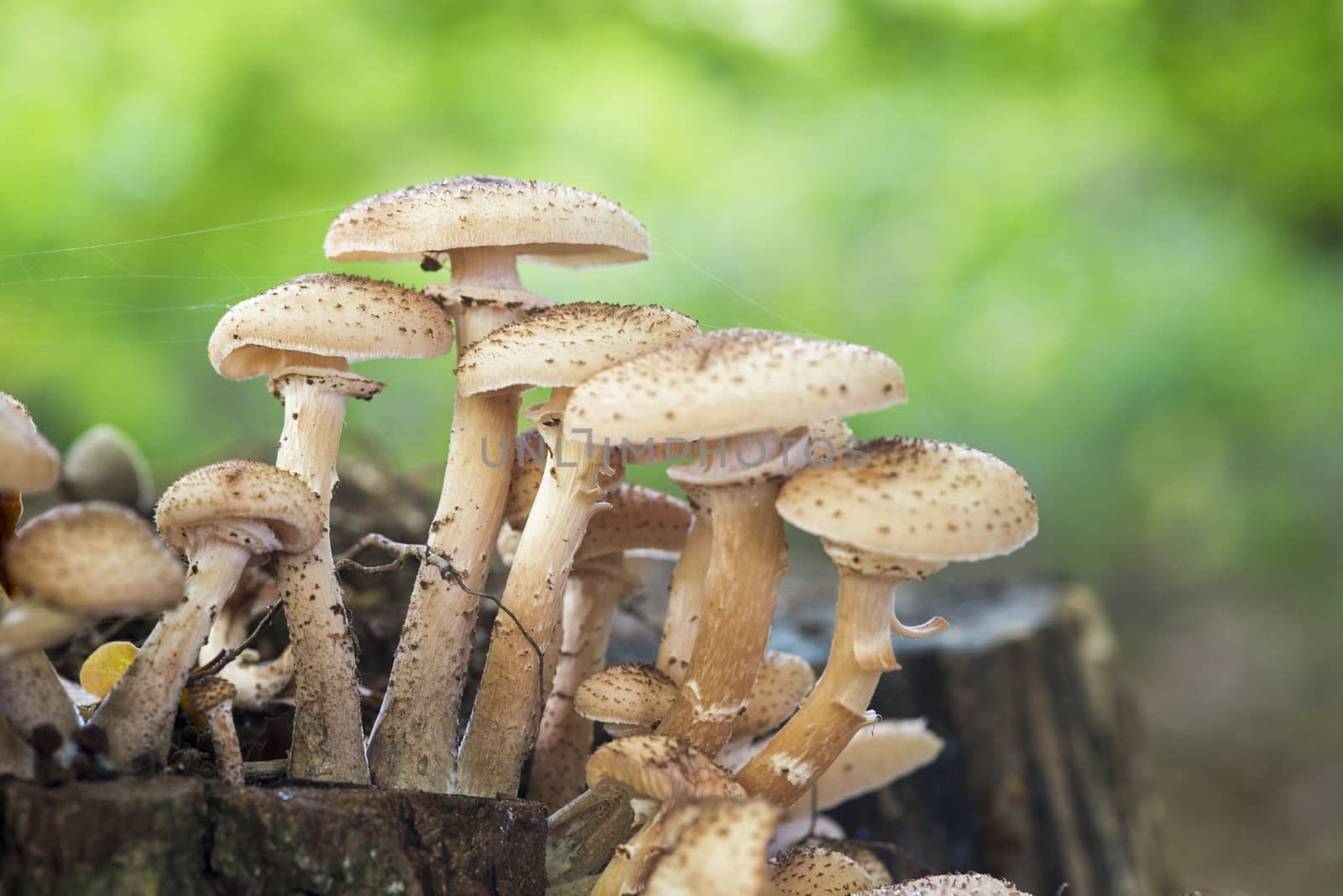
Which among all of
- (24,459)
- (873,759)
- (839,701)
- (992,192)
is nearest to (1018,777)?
(873,759)

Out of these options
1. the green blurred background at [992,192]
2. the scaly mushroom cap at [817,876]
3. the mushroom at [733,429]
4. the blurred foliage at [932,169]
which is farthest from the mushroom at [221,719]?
the blurred foliage at [932,169]

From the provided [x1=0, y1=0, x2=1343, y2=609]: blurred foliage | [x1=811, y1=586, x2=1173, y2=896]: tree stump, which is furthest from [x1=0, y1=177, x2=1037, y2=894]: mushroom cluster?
[x1=0, y1=0, x2=1343, y2=609]: blurred foliage

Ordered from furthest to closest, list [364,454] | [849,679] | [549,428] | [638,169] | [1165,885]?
[638,169] < [364,454] < [1165,885] < [549,428] < [849,679]

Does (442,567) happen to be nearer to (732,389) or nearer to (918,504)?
(732,389)

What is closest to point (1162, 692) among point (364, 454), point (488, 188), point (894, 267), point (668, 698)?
point (894, 267)

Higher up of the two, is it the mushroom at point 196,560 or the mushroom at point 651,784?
the mushroom at point 196,560

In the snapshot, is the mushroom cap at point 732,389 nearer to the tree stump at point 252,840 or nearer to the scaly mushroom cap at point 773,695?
the tree stump at point 252,840

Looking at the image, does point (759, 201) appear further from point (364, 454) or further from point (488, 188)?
point (488, 188)
